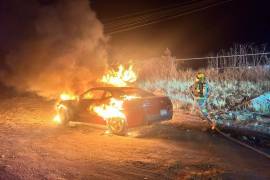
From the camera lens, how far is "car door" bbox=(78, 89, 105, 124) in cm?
1130

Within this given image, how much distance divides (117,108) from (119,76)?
6.77 meters

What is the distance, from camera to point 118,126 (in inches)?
414

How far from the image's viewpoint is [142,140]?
976cm

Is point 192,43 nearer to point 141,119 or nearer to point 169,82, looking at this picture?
point 169,82

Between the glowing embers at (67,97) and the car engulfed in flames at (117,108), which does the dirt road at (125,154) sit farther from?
the glowing embers at (67,97)

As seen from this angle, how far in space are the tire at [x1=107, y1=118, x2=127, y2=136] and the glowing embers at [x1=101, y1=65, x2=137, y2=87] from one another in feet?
20.4

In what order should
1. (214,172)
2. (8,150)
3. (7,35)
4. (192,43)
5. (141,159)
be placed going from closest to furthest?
1. (214,172)
2. (141,159)
3. (8,150)
4. (7,35)
5. (192,43)

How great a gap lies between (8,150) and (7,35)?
11.5 meters

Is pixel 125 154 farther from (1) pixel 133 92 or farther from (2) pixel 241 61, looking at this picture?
(2) pixel 241 61

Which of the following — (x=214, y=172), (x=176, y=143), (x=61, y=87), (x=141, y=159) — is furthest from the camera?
(x=61, y=87)

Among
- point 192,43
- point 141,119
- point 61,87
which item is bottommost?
point 141,119

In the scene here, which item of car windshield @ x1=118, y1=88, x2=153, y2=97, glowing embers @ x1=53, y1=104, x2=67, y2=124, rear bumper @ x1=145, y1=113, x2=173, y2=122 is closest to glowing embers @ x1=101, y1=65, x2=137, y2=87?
glowing embers @ x1=53, y1=104, x2=67, y2=124

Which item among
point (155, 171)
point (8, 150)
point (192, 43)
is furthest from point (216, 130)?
point (192, 43)

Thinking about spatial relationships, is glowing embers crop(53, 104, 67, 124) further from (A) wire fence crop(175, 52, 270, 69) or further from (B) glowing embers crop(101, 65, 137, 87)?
(A) wire fence crop(175, 52, 270, 69)
